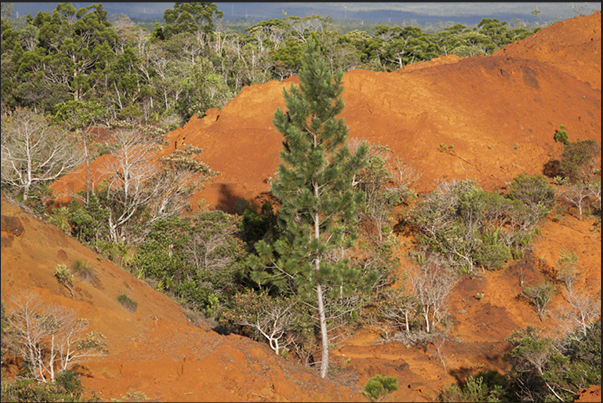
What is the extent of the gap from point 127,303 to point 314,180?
6034 mm

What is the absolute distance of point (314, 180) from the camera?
14.5 m

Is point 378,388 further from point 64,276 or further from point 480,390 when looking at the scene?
point 64,276

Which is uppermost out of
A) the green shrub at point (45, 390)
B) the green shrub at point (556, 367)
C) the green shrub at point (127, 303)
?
the green shrub at point (45, 390)

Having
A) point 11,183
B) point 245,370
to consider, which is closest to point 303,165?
point 245,370

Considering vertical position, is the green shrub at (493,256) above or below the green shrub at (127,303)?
below

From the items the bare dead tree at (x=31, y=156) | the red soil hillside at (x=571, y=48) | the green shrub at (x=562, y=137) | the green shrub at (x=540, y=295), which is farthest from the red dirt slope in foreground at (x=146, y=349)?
the red soil hillside at (x=571, y=48)

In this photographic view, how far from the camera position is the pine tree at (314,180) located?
14078mm

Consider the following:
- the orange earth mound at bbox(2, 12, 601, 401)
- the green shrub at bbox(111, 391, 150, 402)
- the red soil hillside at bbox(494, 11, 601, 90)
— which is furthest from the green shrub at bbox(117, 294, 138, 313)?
the red soil hillside at bbox(494, 11, 601, 90)

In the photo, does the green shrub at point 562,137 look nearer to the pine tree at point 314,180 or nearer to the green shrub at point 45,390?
the pine tree at point 314,180

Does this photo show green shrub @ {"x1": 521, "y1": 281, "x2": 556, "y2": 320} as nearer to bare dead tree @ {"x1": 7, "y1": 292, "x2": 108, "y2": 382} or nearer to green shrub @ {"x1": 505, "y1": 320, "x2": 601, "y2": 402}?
green shrub @ {"x1": 505, "y1": 320, "x2": 601, "y2": 402}

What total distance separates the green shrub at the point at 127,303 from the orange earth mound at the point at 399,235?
167 millimetres

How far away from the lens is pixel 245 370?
38.9ft

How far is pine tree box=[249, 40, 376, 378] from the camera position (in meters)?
14.1

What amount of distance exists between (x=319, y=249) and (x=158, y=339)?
15.8ft
